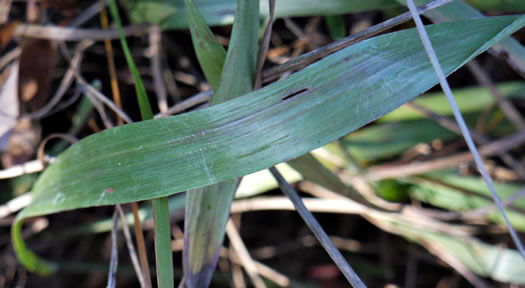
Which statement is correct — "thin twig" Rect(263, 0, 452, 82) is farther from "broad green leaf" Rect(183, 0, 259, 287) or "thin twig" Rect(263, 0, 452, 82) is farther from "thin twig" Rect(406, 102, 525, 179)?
"thin twig" Rect(406, 102, 525, 179)

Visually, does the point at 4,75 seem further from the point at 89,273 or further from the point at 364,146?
the point at 364,146

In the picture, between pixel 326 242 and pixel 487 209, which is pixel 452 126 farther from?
pixel 326 242

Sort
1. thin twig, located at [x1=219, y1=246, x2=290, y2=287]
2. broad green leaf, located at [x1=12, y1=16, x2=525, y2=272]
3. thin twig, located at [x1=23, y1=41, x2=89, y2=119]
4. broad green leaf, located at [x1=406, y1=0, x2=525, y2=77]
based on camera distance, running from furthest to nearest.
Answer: thin twig, located at [x1=219, y1=246, x2=290, y2=287] → thin twig, located at [x1=23, y1=41, x2=89, y2=119] → broad green leaf, located at [x1=406, y1=0, x2=525, y2=77] → broad green leaf, located at [x1=12, y1=16, x2=525, y2=272]

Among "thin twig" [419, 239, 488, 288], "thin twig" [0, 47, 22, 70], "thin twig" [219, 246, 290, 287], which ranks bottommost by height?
"thin twig" [219, 246, 290, 287]

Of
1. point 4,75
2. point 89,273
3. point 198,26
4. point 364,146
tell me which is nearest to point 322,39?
point 364,146

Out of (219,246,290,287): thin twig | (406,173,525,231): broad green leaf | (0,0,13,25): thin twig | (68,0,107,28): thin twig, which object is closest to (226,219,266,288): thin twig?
(219,246,290,287): thin twig

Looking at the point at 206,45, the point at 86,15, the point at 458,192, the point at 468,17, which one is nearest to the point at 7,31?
the point at 86,15

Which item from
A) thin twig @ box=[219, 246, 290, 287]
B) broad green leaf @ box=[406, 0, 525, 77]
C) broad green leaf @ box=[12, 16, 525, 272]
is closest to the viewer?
broad green leaf @ box=[12, 16, 525, 272]
